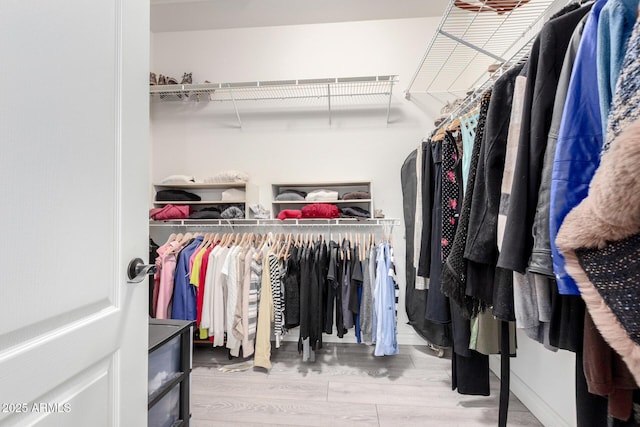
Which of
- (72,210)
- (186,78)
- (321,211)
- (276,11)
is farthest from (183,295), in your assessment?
(276,11)

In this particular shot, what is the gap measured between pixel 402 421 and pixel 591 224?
4.98ft

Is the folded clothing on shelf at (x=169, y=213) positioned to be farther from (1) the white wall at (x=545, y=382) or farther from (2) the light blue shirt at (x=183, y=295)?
(1) the white wall at (x=545, y=382)

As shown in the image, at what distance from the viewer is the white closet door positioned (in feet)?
1.34

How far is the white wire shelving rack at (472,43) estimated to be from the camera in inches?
59.9

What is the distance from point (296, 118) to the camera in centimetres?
249

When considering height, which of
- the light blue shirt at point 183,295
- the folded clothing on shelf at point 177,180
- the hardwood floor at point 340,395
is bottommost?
the hardwood floor at point 340,395

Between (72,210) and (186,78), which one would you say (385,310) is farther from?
(186,78)

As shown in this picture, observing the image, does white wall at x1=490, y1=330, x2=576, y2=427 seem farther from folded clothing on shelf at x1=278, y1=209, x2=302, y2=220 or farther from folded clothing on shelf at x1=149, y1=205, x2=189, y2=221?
folded clothing on shelf at x1=149, y1=205, x2=189, y2=221

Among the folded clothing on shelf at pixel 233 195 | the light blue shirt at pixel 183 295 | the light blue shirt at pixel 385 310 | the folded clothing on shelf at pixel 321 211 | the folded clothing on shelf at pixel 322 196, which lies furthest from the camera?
the folded clothing on shelf at pixel 233 195

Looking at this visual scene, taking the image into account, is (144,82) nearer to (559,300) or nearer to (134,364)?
(134,364)

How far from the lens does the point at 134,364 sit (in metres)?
0.67

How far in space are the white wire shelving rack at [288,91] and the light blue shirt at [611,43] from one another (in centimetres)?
169

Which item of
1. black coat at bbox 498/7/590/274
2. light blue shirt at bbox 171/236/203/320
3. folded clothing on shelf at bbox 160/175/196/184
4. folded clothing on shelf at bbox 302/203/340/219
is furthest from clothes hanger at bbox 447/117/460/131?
folded clothing on shelf at bbox 160/175/196/184

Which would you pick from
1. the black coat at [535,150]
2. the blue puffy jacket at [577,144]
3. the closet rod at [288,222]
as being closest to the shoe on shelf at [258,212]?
the closet rod at [288,222]
